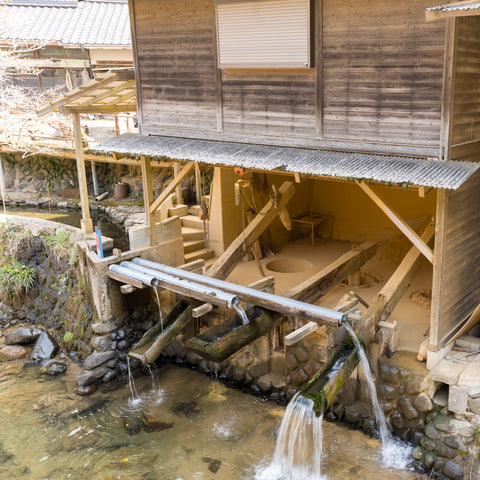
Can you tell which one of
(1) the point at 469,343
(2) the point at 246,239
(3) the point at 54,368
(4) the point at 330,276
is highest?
(2) the point at 246,239

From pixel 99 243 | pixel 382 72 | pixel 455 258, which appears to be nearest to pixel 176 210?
pixel 99 243

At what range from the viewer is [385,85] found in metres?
8.20

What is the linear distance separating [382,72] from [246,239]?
438 cm

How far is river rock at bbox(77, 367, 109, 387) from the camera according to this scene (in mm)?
10906

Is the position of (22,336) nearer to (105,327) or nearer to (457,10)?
(105,327)

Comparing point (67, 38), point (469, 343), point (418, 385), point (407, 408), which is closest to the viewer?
point (418, 385)

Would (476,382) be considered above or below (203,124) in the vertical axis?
below

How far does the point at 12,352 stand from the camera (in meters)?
12.5

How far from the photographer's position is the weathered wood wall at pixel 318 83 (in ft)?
25.9

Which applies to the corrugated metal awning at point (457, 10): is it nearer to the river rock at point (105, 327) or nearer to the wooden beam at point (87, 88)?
the wooden beam at point (87, 88)

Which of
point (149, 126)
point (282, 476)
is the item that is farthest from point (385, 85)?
point (282, 476)

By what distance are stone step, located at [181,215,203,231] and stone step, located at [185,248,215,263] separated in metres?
0.73

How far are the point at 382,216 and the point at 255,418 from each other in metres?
5.70

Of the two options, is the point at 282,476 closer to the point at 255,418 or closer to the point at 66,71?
the point at 255,418
